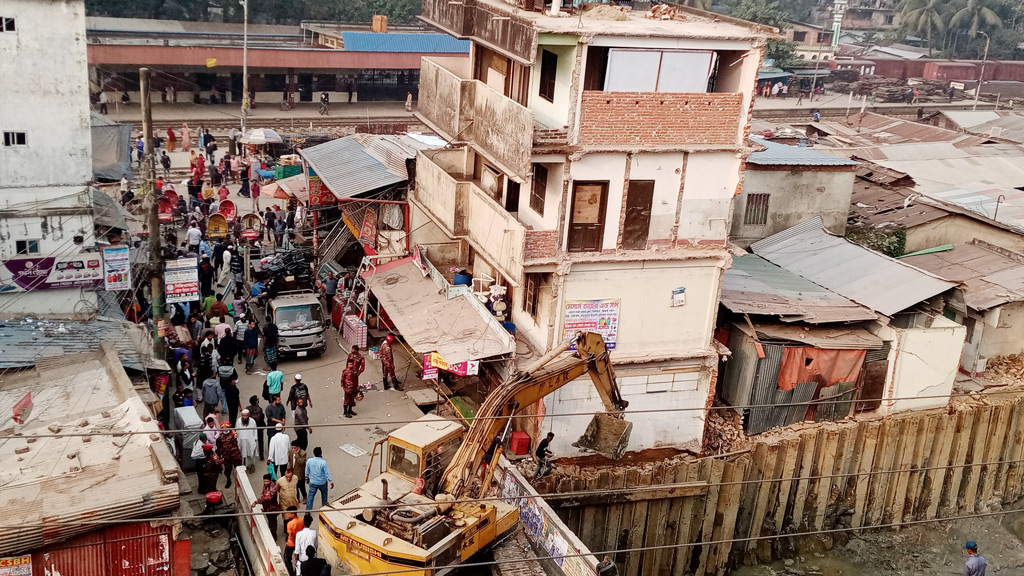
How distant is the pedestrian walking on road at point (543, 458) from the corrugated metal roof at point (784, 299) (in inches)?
246

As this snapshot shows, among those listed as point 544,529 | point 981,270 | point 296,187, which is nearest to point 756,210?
point 981,270

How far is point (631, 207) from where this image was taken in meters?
24.0

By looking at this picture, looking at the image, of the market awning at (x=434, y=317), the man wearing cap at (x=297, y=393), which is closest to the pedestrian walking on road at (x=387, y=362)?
the market awning at (x=434, y=317)

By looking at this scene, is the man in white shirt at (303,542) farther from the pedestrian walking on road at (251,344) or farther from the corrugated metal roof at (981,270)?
the corrugated metal roof at (981,270)

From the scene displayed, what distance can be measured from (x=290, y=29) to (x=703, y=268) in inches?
2159

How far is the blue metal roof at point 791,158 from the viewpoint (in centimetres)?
3344

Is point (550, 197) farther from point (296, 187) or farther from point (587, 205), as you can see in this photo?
point (296, 187)

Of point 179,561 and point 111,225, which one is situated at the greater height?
point 111,225

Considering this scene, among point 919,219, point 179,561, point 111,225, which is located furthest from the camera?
point 919,219

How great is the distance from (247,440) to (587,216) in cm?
914

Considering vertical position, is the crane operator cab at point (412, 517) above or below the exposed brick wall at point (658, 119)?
below

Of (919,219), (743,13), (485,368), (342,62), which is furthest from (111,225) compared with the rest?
(743,13)

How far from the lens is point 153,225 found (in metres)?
23.7

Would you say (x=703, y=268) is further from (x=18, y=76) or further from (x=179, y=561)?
(x=18, y=76)
